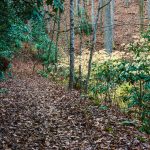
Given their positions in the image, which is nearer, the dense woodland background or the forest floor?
the forest floor

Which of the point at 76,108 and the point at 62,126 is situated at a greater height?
the point at 76,108

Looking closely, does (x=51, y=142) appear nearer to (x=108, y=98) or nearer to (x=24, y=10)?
(x=24, y=10)

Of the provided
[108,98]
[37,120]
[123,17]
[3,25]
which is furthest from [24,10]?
[123,17]

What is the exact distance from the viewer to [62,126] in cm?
894

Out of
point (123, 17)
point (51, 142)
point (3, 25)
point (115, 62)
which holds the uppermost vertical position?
point (123, 17)

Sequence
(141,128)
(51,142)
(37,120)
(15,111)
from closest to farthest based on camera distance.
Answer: (51,142)
(141,128)
(37,120)
(15,111)

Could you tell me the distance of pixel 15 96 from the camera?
12945mm

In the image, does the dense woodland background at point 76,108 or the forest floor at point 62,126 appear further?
the dense woodland background at point 76,108

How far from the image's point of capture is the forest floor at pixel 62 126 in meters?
7.48

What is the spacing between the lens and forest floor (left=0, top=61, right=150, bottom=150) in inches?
295

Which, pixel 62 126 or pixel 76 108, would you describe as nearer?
pixel 62 126

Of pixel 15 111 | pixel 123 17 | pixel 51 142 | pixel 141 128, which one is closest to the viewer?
pixel 51 142

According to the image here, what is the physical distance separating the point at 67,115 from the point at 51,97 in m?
3.19

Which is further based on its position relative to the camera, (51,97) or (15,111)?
(51,97)
